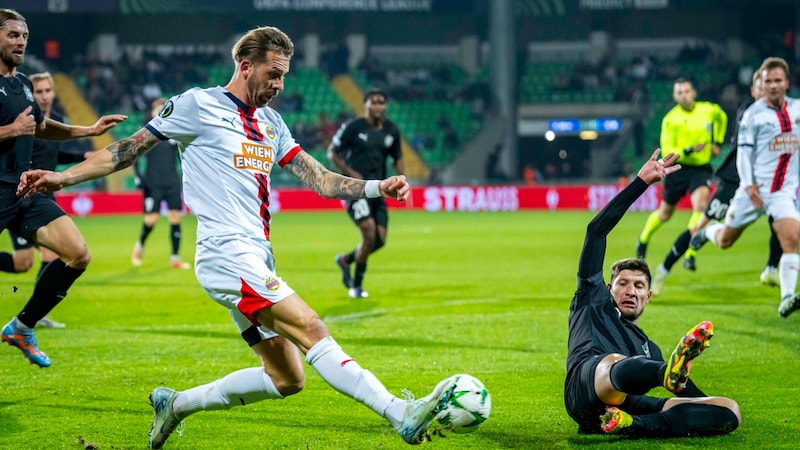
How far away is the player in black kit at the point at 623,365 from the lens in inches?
203

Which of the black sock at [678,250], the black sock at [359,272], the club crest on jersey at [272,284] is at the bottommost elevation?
the black sock at [359,272]

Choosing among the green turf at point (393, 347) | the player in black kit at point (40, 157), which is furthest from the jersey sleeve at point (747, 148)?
the player in black kit at point (40, 157)

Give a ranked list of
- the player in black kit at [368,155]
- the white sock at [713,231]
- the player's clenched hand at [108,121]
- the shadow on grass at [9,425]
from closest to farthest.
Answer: the shadow on grass at [9,425] < the player's clenched hand at [108,121] < the white sock at [713,231] < the player in black kit at [368,155]

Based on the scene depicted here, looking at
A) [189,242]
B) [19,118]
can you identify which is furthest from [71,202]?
[19,118]

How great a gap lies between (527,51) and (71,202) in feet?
72.9

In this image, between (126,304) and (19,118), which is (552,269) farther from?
(19,118)

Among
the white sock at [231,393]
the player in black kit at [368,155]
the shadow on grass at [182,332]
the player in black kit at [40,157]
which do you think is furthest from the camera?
the player in black kit at [368,155]

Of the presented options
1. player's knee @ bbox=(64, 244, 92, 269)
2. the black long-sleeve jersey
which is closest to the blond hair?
the black long-sleeve jersey

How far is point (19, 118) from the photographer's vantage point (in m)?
6.88

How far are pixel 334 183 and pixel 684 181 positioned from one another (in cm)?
944

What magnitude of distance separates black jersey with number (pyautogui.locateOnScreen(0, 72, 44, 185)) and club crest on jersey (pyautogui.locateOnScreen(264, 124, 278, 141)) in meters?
2.89

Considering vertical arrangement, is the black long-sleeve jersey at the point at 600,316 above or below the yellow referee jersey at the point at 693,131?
below

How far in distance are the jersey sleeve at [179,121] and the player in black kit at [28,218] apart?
223 centimetres

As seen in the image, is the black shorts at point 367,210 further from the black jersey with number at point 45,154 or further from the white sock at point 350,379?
the white sock at point 350,379
